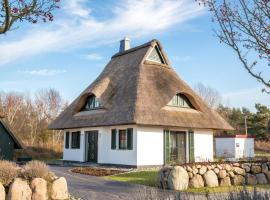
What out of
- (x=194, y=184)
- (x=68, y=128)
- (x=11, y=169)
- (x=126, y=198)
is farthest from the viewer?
(x=68, y=128)

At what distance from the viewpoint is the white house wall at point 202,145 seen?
2347 centimetres

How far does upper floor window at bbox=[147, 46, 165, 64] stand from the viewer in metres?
25.4

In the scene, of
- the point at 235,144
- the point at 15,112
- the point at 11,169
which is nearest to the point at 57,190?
the point at 11,169

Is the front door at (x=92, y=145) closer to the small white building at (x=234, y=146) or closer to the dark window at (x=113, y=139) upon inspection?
the dark window at (x=113, y=139)

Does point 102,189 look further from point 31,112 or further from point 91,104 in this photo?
point 31,112

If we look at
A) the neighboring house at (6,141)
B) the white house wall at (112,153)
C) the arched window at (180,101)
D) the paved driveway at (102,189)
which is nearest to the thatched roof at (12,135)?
the neighboring house at (6,141)

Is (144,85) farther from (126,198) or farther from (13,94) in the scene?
(13,94)

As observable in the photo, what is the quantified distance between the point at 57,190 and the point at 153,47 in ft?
56.1

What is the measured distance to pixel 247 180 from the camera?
1341cm

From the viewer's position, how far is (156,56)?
25812mm

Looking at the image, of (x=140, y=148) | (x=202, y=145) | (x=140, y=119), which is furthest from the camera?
(x=202, y=145)

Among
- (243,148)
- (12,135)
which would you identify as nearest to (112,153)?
(12,135)

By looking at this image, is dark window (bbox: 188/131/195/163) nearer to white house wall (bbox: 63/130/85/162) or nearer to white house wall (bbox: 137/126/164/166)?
white house wall (bbox: 137/126/164/166)

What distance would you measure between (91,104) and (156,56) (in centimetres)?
585
